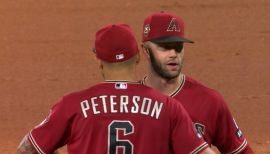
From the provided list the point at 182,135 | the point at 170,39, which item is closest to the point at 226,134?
the point at 170,39

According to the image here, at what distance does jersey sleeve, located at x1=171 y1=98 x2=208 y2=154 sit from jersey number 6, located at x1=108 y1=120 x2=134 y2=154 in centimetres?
24

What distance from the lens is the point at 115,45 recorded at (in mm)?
3953

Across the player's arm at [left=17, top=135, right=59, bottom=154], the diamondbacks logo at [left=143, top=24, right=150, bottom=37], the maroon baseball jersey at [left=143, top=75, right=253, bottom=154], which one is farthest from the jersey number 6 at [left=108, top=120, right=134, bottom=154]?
the diamondbacks logo at [left=143, top=24, right=150, bottom=37]

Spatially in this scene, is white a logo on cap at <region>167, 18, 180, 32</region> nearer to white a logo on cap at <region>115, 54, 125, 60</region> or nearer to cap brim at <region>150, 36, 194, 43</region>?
cap brim at <region>150, 36, 194, 43</region>

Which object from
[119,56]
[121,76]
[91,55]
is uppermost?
[119,56]

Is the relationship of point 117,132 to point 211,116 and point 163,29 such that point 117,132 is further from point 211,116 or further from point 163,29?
point 163,29

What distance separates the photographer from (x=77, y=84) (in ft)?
37.5

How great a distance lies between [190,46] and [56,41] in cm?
224

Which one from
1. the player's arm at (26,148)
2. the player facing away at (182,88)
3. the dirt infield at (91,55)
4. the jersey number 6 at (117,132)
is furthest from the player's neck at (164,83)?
the dirt infield at (91,55)

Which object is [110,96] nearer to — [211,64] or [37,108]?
[37,108]

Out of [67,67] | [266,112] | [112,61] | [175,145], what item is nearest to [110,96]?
[112,61]

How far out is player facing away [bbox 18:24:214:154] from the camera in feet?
12.7

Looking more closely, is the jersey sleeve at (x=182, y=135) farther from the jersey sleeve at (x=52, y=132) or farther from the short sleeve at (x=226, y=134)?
the short sleeve at (x=226, y=134)

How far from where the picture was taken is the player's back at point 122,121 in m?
3.88
